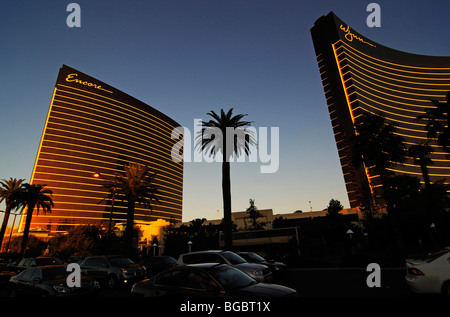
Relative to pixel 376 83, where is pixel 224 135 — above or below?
below

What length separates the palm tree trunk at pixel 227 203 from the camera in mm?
22266

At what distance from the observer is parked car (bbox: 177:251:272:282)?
32.9 feet

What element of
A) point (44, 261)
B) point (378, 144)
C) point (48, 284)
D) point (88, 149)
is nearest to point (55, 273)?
point (48, 284)

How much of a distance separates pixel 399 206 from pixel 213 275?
47110mm

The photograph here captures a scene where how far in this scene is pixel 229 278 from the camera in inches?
226

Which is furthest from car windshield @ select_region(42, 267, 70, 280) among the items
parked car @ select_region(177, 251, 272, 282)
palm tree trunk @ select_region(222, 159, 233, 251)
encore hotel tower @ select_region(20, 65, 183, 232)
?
encore hotel tower @ select_region(20, 65, 183, 232)

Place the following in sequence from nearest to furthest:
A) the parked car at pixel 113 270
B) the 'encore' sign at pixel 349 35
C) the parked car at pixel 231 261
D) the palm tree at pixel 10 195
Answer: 1. the parked car at pixel 231 261
2. the parked car at pixel 113 270
3. the palm tree at pixel 10 195
4. the 'encore' sign at pixel 349 35

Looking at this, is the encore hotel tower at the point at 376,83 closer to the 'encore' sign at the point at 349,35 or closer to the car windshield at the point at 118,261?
the 'encore' sign at the point at 349,35

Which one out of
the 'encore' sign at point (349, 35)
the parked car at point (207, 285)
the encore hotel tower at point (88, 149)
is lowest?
the parked car at point (207, 285)

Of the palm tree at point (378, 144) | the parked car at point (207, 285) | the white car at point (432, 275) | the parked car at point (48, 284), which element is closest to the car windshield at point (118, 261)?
the parked car at point (48, 284)

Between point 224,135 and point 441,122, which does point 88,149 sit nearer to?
point 224,135

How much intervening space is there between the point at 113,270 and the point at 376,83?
147 meters

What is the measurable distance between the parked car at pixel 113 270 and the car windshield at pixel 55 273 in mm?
3149
